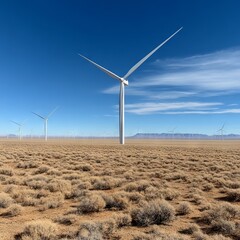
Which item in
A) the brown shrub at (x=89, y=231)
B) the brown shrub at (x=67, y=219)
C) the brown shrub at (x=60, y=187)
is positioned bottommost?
the brown shrub at (x=67, y=219)

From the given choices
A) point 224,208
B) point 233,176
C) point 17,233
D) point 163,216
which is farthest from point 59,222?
point 233,176

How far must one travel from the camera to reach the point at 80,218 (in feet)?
44.3

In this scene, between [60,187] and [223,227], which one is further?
[60,187]

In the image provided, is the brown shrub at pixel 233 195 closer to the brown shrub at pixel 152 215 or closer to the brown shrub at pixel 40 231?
the brown shrub at pixel 152 215

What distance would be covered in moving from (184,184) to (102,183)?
20.0 feet

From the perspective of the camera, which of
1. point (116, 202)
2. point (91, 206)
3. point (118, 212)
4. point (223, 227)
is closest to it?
point (223, 227)

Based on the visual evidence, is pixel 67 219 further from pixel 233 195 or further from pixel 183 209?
pixel 233 195

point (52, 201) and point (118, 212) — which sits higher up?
point (52, 201)

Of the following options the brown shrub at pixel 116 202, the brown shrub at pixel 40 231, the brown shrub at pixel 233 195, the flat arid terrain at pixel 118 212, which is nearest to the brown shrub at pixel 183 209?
the flat arid terrain at pixel 118 212

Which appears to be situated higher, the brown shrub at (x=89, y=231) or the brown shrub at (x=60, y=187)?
the brown shrub at (x=60, y=187)

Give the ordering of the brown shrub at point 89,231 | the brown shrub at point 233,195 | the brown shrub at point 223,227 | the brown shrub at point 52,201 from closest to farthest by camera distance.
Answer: the brown shrub at point 89,231, the brown shrub at point 223,227, the brown shrub at point 52,201, the brown shrub at point 233,195

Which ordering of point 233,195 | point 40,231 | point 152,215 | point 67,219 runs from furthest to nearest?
point 233,195
point 67,219
point 152,215
point 40,231

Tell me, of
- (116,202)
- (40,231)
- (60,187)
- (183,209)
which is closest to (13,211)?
(40,231)

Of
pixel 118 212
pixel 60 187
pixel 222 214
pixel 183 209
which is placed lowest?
pixel 118 212
